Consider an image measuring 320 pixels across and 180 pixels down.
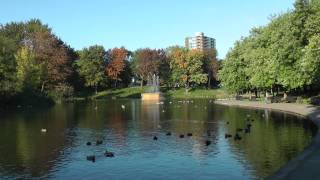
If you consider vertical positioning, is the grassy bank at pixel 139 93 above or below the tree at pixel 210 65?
below

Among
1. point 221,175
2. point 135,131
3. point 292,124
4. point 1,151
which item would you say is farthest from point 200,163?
point 292,124

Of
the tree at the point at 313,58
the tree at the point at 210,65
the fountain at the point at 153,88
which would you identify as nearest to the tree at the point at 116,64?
the fountain at the point at 153,88

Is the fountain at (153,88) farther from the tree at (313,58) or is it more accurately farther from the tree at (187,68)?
the tree at (313,58)

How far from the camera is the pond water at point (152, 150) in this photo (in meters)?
24.7

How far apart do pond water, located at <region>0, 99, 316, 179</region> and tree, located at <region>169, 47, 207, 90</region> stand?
94.4 m

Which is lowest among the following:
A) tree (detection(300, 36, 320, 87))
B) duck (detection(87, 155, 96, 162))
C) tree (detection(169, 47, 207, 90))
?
duck (detection(87, 155, 96, 162))

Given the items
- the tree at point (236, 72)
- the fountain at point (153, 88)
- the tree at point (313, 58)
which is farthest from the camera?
the fountain at point (153, 88)

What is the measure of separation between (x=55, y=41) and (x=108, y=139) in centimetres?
8808

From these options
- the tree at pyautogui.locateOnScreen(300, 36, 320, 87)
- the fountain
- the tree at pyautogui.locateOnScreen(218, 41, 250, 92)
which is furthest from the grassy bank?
the tree at pyautogui.locateOnScreen(300, 36, 320, 87)

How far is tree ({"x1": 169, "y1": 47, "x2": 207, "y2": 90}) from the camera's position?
143m

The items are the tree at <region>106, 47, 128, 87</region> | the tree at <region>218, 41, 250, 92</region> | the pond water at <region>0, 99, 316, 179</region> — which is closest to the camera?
the pond water at <region>0, 99, 316, 179</region>

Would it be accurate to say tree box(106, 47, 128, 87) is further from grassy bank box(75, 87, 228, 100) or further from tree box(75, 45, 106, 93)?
tree box(75, 45, 106, 93)

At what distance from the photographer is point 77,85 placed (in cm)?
13950

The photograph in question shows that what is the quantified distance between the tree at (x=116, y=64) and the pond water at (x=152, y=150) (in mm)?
Result: 96248
